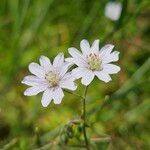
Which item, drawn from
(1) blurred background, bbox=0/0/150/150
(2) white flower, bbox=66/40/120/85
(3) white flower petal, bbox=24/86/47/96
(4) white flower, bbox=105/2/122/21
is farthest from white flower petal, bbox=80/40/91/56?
(4) white flower, bbox=105/2/122/21

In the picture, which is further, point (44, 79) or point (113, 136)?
point (113, 136)

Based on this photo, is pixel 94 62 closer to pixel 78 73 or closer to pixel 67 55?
pixel 78 73

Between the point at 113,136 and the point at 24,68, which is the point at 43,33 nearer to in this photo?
the point at 24,68

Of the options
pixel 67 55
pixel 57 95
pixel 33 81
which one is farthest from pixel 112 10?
pixel 57 95

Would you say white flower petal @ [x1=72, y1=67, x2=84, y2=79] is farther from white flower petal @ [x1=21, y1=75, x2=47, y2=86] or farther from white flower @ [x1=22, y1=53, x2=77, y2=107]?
white flower petal @ [x1=21, y1=75, x2=47, y2=86]

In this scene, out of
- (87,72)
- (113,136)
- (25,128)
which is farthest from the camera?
(25,128)

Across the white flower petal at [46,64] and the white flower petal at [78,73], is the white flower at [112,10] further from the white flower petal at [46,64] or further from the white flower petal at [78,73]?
the white flower petal at [78,73]

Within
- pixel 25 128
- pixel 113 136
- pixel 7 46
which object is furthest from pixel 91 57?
pixel 7 46

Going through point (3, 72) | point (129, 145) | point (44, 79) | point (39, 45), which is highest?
point (39, 45)
